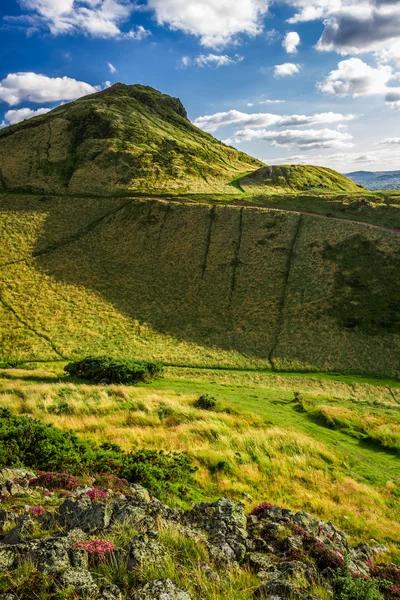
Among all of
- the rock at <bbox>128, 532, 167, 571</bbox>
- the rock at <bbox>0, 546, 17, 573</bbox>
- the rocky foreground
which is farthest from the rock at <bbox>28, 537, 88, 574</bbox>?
the rock at <bbox>128, 532, 167, 571</bbox>

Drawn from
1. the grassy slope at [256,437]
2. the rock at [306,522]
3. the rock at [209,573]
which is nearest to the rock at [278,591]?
the rock at [209,573]

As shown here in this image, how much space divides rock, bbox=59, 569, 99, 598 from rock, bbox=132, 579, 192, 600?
71 cm

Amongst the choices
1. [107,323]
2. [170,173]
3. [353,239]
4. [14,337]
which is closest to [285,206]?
[353,239]

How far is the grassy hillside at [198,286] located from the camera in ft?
156

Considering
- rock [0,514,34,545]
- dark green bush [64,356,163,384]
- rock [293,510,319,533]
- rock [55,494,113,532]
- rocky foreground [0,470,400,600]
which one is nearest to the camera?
rocky foreground [0,470,400,600]

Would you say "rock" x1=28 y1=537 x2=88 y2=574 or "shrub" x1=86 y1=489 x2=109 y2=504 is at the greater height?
"rock" x1=28 y1=537 x2=88 y2=574

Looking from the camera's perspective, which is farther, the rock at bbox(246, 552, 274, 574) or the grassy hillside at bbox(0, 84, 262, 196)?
the grassy hillside at bbox(0, 84, 262, 196)

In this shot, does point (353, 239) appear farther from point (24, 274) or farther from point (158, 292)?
point (24, 274)

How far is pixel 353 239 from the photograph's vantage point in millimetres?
65875

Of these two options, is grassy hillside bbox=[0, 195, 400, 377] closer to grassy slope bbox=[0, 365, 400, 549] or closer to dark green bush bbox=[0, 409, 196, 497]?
grassy slope bbox=[0, 365, 400, 549]

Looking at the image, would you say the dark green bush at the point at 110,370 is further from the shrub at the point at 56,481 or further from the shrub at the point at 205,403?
the shrub at the point at 56,481

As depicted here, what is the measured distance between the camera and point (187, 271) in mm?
65062

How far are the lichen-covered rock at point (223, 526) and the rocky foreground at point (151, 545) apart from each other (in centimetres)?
3

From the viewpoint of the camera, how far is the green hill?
1896 inches
